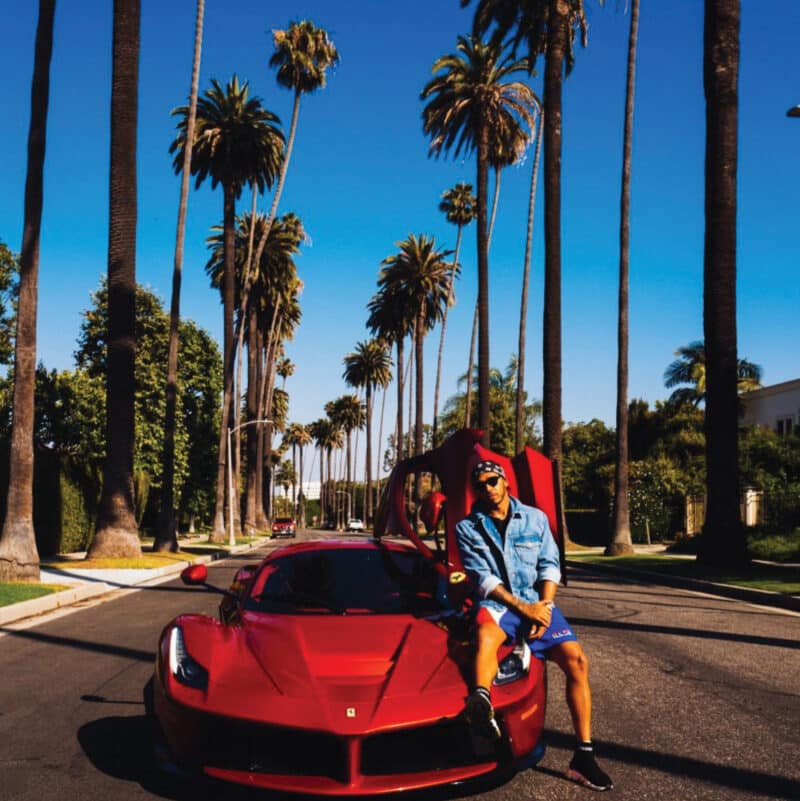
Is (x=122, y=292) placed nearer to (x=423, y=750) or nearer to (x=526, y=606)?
(x=526, y=606)

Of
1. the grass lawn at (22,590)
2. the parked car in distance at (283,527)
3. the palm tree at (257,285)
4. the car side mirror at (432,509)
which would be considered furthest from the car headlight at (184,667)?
the parked car in distance at (283,527)

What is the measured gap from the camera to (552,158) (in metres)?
31.1

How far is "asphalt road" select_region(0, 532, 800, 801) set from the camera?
4805 millimetres

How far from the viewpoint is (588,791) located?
4684mm

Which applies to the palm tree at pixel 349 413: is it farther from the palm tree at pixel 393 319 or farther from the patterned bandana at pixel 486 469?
the patterned bandana at pixel 486 469

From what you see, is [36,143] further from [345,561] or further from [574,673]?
[574,673]

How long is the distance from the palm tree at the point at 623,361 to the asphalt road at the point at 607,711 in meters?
16.2

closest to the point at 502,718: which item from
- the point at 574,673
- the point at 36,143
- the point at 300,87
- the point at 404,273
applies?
the point at 574,673

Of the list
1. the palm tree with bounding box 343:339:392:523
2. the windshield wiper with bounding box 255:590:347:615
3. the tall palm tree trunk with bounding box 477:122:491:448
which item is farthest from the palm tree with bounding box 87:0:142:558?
the palm tree with bounding box 343:339:392:523

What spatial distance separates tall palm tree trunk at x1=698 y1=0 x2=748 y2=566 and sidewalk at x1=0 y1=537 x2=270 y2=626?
1236cm

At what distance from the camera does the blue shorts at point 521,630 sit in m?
4.76

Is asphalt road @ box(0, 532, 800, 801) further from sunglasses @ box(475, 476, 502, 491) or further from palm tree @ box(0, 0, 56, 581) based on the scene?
palm tree @ box(0, 0, 56, 581)

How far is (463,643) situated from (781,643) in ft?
23.0

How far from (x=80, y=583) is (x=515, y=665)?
14.6 meters
